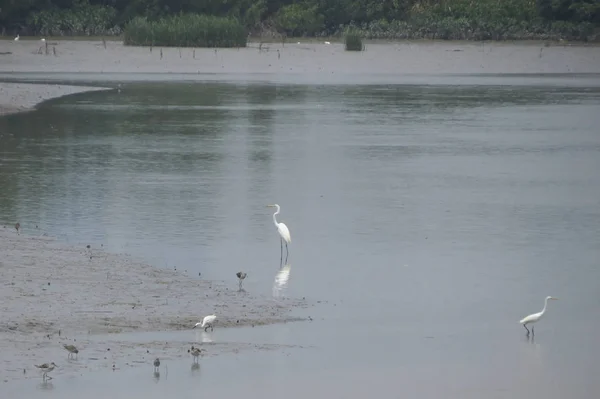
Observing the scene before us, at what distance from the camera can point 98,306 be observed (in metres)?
10.1

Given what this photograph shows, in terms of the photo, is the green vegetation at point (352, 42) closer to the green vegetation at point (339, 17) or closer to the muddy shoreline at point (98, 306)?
the green vegetation at point (339, 17)

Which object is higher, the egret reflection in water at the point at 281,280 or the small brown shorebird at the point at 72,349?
the small brown shorebird at the point at 72,349

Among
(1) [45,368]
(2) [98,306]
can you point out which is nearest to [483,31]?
(2) [98,306]

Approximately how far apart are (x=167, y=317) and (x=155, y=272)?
1651mm

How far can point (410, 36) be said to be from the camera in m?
65.9

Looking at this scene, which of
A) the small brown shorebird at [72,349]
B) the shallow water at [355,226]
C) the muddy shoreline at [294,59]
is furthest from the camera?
the muddy shoreline at [294,59]

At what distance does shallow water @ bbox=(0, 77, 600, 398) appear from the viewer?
8977mm

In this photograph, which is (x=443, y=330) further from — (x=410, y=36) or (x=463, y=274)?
(x=410, y=36)

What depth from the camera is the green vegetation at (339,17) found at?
64625mm

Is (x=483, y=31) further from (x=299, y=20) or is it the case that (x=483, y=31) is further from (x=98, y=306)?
(x=98, y=306)

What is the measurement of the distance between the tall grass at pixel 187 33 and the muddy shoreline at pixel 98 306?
1777 inches

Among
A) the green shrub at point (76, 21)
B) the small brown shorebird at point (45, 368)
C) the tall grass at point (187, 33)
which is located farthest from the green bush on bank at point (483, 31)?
the small brown shorebird at point (45, 368)

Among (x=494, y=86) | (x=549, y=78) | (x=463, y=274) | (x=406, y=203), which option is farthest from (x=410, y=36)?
(x=463, y=274)

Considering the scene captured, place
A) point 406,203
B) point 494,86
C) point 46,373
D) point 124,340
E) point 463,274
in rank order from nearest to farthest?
point 46,373 → point 124,340 → point 463,274 → point 406,203 → point 494,86
